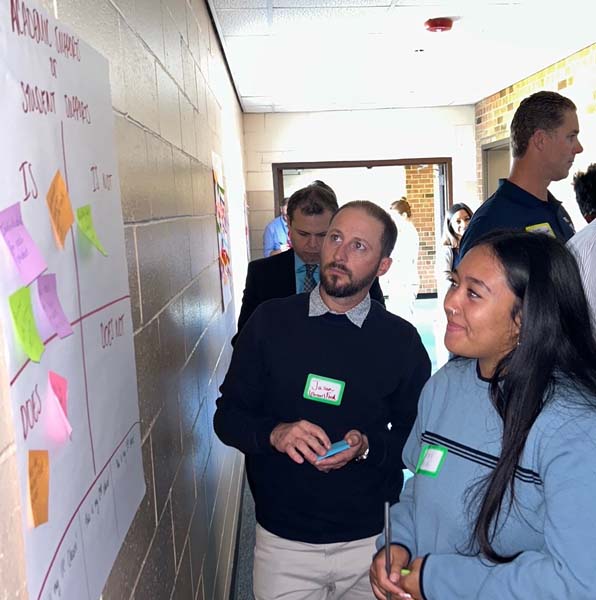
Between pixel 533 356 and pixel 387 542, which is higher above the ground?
pixel 533 356

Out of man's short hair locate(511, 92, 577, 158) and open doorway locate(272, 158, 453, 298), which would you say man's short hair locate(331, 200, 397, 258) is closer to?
man's short hair locate(511, 92, 577, 158)

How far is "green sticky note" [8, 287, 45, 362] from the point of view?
54cm

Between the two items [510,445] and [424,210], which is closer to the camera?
[510,445]

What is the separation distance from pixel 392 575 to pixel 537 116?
6.18 feet

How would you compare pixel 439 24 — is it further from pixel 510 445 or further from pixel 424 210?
pixel 424 210

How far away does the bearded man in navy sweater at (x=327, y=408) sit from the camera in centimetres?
171

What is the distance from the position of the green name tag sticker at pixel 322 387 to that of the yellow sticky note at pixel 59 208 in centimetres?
107

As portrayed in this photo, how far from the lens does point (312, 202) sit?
8.18 feet

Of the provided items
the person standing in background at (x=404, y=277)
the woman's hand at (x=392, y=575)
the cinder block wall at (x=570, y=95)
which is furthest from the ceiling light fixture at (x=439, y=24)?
the person standing in background at (x=404, y=277)

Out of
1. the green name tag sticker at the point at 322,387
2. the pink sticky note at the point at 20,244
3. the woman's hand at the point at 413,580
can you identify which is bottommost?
the woman's hand at the point at 413,580

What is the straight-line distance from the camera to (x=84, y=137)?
799 millimetres

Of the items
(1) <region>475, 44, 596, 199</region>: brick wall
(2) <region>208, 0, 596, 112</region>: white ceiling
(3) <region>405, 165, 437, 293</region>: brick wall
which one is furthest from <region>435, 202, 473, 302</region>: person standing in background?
(3) <region>405, 165, 437, 293</region>: brick wall

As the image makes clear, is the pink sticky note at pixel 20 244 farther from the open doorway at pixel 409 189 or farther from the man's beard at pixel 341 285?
the open doorway at pixel 409 189

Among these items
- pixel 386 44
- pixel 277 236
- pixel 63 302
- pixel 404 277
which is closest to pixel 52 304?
pixel 63 302
